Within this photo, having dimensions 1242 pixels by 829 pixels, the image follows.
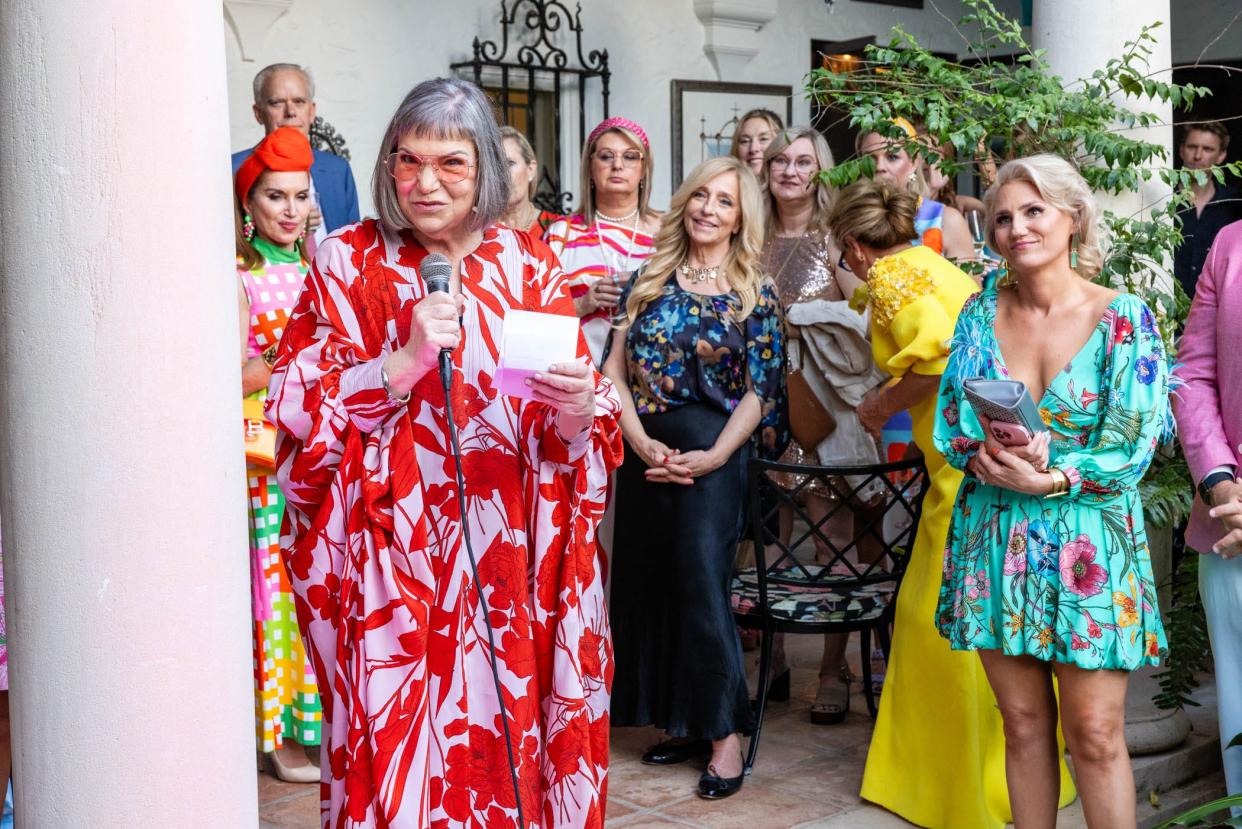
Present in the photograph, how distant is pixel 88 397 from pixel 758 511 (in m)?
2.54

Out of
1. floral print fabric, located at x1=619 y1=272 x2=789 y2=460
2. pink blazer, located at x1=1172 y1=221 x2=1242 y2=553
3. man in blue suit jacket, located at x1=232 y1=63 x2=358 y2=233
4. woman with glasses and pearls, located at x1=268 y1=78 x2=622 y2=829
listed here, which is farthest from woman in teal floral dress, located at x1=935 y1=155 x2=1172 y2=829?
man in blue suit jacket, located at x1=232 y1=63 x2=358 y2=233

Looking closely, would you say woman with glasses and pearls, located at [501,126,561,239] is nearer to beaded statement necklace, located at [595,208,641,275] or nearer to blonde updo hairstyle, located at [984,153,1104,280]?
beaded statement necklace, located at [595,208,641,275]

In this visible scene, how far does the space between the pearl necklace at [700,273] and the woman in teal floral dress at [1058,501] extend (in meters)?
1.17

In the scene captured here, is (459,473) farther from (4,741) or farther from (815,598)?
(815,598)

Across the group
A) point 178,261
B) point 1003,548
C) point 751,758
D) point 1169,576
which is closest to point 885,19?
point 1169,576

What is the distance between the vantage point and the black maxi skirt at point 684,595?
450 centimetres

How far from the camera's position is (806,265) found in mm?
5559

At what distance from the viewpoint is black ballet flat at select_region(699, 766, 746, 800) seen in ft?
14.2

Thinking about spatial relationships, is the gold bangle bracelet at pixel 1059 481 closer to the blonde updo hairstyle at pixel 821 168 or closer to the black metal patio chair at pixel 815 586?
the black metal patio chair at pixel 815 586

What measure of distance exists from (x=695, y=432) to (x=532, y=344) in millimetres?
1865

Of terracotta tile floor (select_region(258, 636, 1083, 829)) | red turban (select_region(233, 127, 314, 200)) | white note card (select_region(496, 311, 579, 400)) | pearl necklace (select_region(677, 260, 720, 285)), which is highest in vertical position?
red turban (select_region(233, 127, 314, 200))

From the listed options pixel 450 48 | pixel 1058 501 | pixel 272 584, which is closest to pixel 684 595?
pixel 272 584

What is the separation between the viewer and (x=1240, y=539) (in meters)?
3.45

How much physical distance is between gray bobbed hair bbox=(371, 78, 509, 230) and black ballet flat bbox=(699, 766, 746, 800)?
6.75 ft
